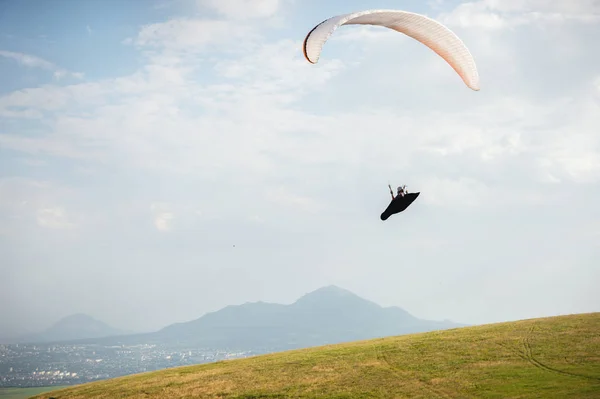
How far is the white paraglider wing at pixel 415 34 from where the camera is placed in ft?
87.0

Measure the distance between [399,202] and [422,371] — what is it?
1921 cm

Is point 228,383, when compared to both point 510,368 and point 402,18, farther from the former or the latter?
point 402,18

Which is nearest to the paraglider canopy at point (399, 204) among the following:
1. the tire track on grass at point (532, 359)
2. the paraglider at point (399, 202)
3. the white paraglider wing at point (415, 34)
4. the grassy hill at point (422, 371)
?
the paraglider at point (399, 202)

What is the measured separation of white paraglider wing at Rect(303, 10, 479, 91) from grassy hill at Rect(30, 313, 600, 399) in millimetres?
21461

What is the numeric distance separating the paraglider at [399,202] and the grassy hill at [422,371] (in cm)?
1418

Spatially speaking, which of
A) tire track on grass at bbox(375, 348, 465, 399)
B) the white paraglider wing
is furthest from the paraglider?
tire track on grass at bbox(375, 348, 465, 399)

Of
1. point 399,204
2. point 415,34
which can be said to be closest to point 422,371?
point 399,204

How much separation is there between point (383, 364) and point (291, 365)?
8956 mm

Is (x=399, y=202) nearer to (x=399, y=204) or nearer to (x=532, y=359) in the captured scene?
(x=399, y=204)

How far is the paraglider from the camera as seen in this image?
2891 cm

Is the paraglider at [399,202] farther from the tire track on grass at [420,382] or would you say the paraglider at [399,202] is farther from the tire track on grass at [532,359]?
the tire track on grass at [532,359]

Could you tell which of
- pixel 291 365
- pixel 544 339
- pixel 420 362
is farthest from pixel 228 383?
pixel 544 339

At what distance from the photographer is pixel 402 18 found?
30594mm

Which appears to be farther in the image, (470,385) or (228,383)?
(228,383)
